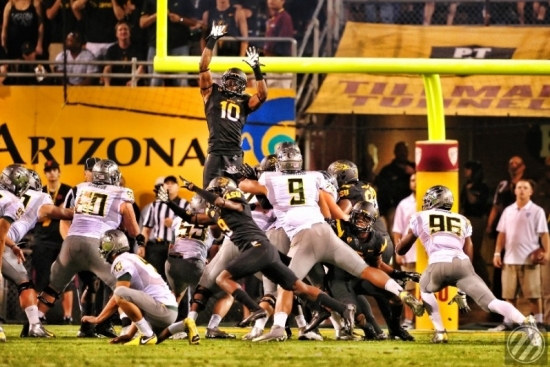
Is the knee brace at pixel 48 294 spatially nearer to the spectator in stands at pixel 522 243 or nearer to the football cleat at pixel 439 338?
the football cleat at pixel 439 338

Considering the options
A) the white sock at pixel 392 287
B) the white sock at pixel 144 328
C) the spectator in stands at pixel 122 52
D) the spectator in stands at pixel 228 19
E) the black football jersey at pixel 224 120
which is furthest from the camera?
the spectator in stands at pixel 122 52

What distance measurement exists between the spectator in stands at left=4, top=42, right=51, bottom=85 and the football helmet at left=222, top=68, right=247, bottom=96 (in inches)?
176

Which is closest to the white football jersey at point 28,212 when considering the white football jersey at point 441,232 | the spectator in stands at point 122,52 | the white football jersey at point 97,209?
the white football jersey at point 97,209

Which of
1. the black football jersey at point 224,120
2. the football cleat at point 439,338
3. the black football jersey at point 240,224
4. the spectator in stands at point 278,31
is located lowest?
the football cleat at point 439,338

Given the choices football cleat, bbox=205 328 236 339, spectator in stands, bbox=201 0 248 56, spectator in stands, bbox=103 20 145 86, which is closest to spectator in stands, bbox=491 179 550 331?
spectator in stands, bbox=201 0 248 56

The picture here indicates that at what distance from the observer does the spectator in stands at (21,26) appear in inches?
657

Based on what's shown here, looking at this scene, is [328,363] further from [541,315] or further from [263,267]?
[541,315]

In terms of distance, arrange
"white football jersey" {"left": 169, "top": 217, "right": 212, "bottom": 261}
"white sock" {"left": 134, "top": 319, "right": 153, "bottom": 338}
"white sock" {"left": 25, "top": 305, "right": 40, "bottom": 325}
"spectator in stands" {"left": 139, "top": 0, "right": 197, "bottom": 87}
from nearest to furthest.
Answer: "white sock" {"left": 134, "top": 319, "right": 153, "bottom": 338}, "white sock" {"left": 25, "top": 305, "right": 40, "bottom": 325}, "white football jersey" {"left": 169, "top": 217, "right": 212, "bottom": 261}, "spectator in stands" {"left": 139, "top": 0, "right": 197, "bottom": 87}

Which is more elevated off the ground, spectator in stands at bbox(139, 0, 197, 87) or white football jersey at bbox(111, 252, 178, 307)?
spectator in stands at bbox(139, 0, 197, 87)

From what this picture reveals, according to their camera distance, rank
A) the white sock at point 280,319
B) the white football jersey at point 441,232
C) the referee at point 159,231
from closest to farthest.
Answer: the white sock at point 280,319 < the white football jersey at point 441,232 < the referee at point 159,231

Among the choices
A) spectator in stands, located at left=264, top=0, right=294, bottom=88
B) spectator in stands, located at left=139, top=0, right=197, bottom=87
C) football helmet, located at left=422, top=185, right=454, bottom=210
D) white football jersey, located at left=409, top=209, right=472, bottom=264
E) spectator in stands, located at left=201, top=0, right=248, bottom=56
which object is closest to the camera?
white football jersey, located at left=409, top=209, right=472, bottom=264

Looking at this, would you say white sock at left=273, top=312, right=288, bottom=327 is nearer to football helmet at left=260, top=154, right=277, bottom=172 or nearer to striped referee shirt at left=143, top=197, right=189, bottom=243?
football helmet at left=260, top=154, right=277, bottom=172
